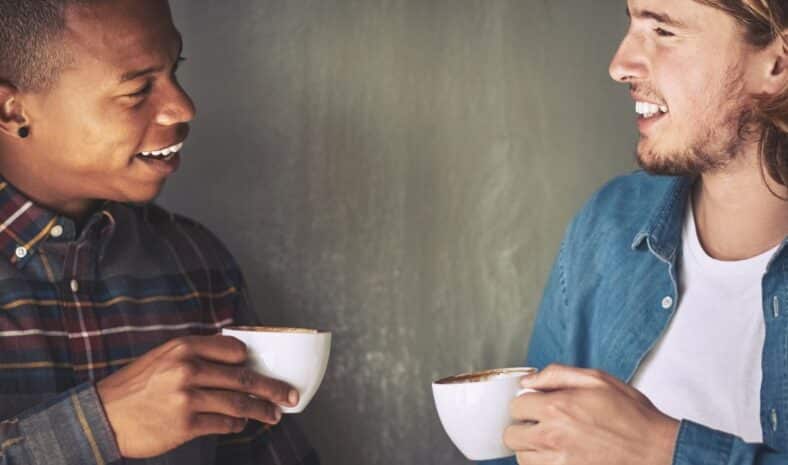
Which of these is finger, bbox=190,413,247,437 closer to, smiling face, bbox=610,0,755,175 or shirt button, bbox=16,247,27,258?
shirt button, bbox=16,247,27,258

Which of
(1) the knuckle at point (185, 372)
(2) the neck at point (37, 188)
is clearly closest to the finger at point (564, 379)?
(1) the knuckle at point (185, 372)

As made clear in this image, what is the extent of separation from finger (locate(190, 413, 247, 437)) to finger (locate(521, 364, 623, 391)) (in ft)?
1.08

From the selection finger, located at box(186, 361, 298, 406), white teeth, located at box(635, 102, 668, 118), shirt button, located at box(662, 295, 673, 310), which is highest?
white teeth, located at box(635, 102, 668, 118)

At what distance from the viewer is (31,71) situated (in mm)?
1359

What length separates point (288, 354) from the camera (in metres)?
1.18

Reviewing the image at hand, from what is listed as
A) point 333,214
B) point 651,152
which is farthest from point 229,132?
point 651,152

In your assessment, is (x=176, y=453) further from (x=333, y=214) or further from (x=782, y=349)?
(x=782, y=349)

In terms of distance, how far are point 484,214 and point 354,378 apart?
324 mm

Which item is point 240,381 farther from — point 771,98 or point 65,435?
point 771,98

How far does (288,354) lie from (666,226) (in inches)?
23.3

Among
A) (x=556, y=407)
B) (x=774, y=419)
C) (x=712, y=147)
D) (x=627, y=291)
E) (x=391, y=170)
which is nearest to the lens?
(x=556, y=407)

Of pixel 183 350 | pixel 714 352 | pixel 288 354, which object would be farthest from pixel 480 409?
pixel 714 352

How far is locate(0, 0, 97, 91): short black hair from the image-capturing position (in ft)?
4.42

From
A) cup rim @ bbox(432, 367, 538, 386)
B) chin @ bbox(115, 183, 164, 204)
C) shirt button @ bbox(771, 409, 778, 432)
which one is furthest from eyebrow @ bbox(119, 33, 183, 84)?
shirt button @ bbox(771, 409, 778, 432)
